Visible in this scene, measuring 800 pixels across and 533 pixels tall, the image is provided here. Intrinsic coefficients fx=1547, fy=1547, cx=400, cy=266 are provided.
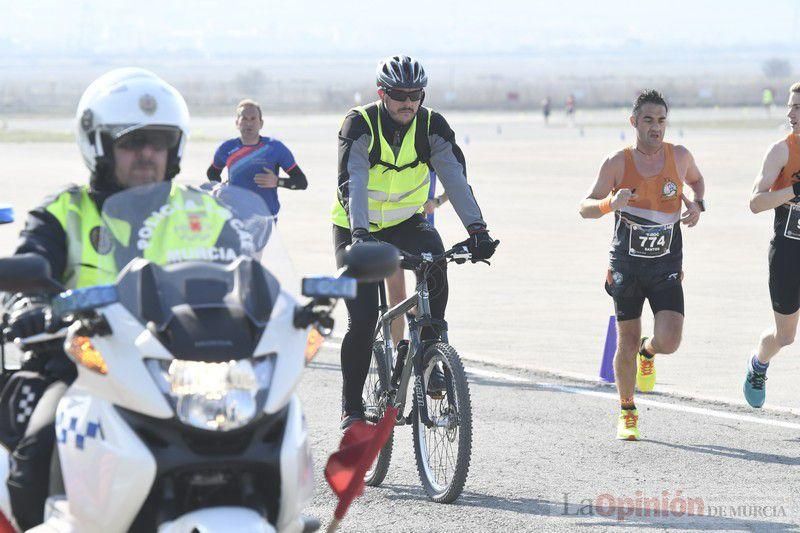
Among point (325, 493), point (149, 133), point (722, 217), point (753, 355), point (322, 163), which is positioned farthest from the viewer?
point (322, 163)

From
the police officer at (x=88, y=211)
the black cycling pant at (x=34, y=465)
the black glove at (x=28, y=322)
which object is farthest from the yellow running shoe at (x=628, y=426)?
the black glove at (x=28, y=322)

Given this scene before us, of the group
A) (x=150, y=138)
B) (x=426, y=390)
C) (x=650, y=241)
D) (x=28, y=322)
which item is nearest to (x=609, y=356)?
(x=650, y=241)

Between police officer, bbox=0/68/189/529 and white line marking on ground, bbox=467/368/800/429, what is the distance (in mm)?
5368

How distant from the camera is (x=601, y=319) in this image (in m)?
14.1

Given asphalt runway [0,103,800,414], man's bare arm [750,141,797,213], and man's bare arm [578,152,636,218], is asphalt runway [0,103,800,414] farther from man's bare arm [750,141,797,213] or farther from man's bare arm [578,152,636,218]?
man's bare arm [578,152,636,218]

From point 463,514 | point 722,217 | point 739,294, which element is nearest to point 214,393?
point 463,514

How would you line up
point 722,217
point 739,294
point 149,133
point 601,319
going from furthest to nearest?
1. point 722,217
2. point 739,294
3. point 601,319
4. point 149,133

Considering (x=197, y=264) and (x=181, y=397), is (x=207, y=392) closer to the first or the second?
(x=181, y=397)

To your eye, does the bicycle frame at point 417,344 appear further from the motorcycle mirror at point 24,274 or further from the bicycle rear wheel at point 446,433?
the motorcycle mirror at point 24,274

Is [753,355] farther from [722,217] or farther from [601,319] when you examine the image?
[722,217]

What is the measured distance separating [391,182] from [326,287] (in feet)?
12.0

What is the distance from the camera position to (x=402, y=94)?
782 centimetres

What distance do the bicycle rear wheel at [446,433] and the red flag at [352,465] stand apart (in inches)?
80.5

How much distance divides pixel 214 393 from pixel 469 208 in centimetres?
388
